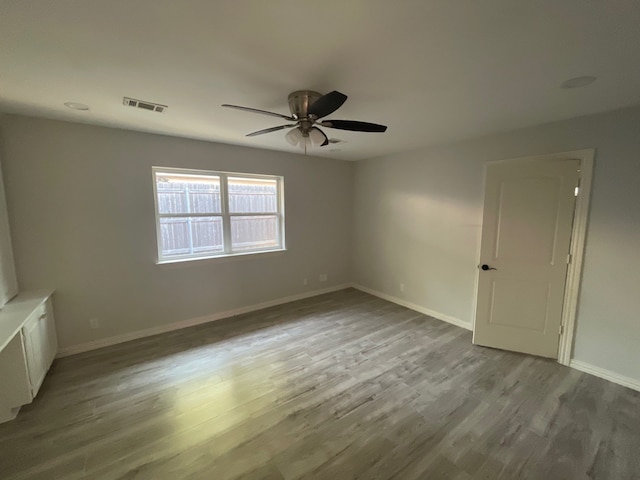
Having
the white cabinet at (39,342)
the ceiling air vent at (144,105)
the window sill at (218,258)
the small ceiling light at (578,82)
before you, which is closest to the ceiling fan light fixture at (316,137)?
the ceiling air vent at (144,105)

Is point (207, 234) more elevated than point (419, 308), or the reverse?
point (207, 234)

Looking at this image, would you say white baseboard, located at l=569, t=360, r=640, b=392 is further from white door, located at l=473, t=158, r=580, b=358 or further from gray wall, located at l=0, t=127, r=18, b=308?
gray wall, located at l=0, t=127, r=18, b=308

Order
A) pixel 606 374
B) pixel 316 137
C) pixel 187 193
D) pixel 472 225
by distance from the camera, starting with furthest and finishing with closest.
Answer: pixel 187 193 → pixel 472 225 → pixel 606 374 → pixel 316 137

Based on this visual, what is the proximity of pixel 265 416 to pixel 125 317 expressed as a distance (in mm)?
2298

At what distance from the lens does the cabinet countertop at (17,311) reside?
1.86 m

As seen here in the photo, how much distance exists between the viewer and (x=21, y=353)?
200 cm

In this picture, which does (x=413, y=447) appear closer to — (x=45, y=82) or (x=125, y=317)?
(x=125, y=317)

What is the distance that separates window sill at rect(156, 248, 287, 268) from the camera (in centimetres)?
336

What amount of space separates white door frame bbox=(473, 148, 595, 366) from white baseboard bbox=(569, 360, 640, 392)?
0.08 meters

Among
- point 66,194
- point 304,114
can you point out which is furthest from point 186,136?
point 304,114

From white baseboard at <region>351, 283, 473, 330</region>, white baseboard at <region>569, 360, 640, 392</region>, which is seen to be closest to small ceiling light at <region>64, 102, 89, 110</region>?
white baseboard at <region>351, 283, 473, 330</region>

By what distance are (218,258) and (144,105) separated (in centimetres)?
207

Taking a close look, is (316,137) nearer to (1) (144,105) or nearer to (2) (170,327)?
(1) (144,105)

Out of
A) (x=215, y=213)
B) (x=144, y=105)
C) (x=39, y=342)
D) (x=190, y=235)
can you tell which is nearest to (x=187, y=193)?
(x=215, y=213)
